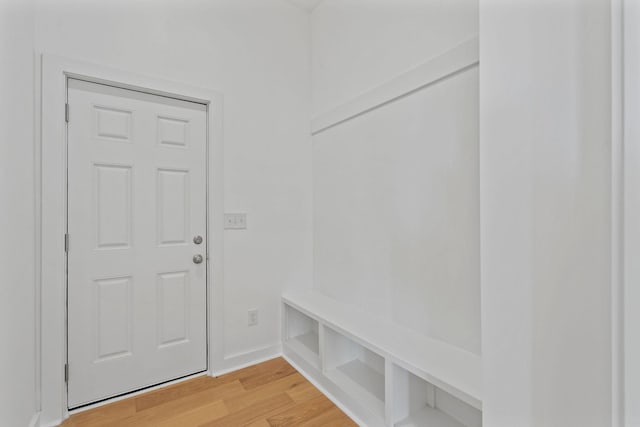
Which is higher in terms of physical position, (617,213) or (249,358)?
(617,213)

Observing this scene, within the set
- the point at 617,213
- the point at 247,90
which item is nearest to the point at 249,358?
the point at 247,90

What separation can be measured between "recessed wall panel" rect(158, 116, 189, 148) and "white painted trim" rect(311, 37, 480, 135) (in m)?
1.04

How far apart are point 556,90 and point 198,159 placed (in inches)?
78.1

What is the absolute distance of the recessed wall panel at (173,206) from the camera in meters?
1.97

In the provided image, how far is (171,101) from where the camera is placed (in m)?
2.00

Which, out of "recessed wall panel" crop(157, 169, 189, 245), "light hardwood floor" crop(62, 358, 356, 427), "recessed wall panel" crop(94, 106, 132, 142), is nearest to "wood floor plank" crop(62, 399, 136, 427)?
"light hardwood floor" crop(62, 358, 356, 427)

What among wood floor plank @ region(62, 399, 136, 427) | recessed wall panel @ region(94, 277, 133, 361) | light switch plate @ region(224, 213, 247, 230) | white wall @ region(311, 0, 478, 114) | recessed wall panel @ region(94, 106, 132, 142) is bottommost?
wood floor plank @ region(62, 399, 136, 427)

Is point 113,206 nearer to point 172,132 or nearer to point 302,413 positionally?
point 172,132

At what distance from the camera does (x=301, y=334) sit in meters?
2.46

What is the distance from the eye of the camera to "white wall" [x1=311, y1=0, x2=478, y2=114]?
5.08 feet

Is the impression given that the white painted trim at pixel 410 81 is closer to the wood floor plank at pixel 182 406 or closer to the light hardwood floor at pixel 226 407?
the light hardwood floor at pixel 226 407

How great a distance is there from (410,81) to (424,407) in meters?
1.78

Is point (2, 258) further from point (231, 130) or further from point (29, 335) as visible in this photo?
point (231, 130)

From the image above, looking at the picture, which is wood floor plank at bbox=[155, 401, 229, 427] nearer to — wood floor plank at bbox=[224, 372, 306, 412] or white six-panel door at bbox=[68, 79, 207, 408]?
wood floor plank at bbox=[224, 372, 306, 412]
